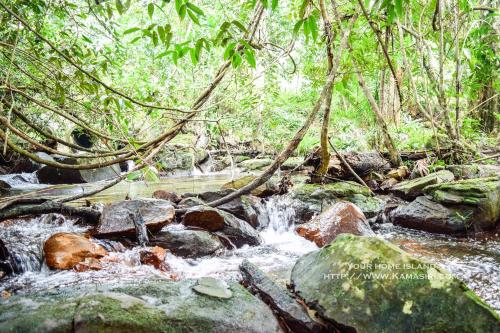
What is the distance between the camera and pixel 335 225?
4.10m

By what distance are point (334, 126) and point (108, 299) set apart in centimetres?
1076

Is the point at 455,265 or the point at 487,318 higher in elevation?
the point at 487,318

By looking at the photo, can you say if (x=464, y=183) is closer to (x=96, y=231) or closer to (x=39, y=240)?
(x=96, y=231)

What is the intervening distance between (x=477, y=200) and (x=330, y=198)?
197 centimetres

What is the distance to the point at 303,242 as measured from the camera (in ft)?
14.0

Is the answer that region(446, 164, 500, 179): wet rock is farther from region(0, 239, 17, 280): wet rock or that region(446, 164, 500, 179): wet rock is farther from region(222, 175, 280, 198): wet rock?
region(0, 239, 17, 280): wet rock

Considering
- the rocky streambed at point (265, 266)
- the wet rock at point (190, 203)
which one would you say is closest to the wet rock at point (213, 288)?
the rocky streambed at point (265, 266)

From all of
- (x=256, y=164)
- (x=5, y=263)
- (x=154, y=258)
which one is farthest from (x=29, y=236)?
(x=256, y=164)

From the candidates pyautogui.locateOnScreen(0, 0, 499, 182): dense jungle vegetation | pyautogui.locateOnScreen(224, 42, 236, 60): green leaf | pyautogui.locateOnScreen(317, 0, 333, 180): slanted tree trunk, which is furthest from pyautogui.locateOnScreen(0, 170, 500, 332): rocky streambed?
pyautogui.locateOnScreen(224, 42, 236, 60): green leaf

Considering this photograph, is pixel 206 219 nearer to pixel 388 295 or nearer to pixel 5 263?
pixel 5 263

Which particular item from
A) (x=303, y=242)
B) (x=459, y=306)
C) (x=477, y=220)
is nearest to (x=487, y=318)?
(x=459, y=306)

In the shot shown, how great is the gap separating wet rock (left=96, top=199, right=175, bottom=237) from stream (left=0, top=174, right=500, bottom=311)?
0.58ft

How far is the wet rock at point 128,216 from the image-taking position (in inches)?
146

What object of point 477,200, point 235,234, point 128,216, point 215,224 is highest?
point 128,216
